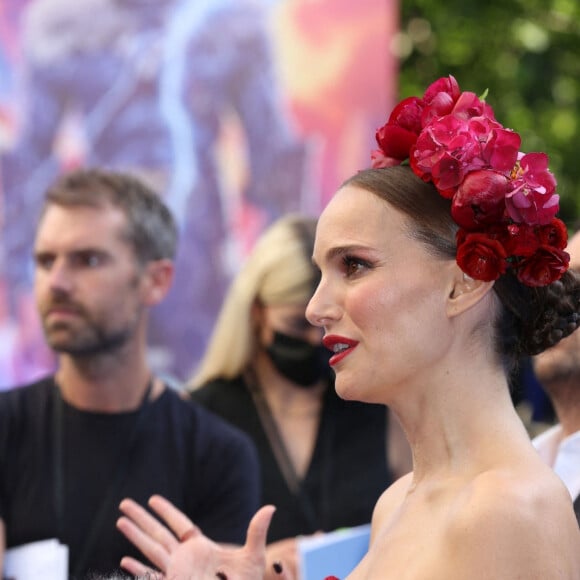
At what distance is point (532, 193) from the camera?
1.75 meters

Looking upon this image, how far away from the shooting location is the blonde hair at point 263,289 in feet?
12.4

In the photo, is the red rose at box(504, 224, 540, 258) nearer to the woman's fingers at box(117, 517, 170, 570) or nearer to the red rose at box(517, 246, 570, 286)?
the red rose at box(517, 246, 570, 286)

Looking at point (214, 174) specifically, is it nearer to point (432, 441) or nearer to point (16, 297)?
point (16, 297)

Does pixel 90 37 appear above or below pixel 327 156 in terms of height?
above

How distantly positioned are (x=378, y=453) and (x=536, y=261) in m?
2.08

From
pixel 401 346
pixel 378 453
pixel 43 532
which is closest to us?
pixel 401 346

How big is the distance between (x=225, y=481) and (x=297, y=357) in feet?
2.44

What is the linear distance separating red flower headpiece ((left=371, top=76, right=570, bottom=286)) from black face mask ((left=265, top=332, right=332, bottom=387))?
197 centimetres

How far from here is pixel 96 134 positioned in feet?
13.9

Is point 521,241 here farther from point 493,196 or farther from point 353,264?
point 353,264

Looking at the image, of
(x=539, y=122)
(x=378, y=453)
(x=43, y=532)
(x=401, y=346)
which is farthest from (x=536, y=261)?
(x=539, y=122)

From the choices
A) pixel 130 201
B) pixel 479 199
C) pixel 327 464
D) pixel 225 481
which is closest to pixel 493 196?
pixel 479 199

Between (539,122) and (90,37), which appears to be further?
(539,122)

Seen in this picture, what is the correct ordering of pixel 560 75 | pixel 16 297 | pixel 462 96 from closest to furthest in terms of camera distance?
pixel 462 96, pixel 16 297, pixel 560 75
